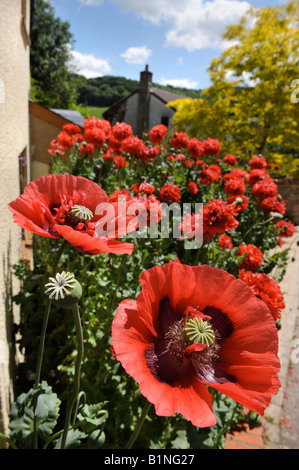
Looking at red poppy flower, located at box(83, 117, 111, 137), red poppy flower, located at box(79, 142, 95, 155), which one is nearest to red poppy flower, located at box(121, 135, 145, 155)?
red poppy flower, located at box(83, 117, 111, 137)

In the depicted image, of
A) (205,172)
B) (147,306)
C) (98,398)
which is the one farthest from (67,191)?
(205,172)

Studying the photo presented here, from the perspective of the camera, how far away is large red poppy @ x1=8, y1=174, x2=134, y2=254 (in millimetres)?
697

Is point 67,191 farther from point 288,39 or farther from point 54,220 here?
point 288,39

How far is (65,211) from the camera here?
32.5 inches

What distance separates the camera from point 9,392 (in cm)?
199

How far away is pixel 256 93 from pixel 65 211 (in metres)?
11.5

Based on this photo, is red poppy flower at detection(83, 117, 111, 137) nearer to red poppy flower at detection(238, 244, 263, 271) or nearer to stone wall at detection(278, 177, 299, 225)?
red poppy flower at detection(238, 244, 263, 271)

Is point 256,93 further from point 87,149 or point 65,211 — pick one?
point 65,211

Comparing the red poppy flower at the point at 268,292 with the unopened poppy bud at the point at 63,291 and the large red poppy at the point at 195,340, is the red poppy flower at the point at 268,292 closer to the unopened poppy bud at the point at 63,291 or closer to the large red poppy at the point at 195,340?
the large red poppy at the point at 195,340

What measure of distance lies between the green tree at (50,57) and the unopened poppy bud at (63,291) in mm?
30577

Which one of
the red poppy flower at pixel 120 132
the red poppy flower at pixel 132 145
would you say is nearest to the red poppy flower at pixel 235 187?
the red poppy flower at pixel 132 145

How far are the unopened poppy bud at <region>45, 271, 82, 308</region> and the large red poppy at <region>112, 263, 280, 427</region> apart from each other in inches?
4.2

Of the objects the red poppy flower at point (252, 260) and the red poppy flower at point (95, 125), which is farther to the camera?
the red poppy flower at point (95, 125)

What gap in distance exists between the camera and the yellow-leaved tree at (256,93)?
9.87 metres
